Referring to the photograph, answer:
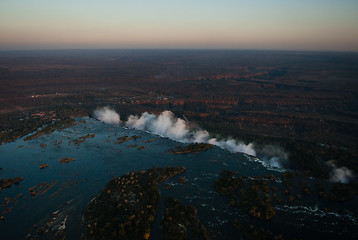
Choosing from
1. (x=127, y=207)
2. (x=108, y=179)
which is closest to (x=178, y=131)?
(x=108, y=179)

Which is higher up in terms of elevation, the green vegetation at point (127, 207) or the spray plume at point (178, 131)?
the green vegetation at point (127, 207)

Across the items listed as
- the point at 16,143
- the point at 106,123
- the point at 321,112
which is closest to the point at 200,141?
the point at 106,123

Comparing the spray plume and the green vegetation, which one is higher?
the green vegetation

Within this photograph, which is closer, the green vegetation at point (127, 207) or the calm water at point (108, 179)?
the green vegetation at point (127, 207)

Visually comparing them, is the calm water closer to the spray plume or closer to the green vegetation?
the green vegetation

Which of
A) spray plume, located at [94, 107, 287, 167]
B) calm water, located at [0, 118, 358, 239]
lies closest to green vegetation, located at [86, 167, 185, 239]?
calm water, located at [0, 118, 358, 239]

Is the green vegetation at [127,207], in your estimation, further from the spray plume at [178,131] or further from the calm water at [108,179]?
the spray plume at [178,131]

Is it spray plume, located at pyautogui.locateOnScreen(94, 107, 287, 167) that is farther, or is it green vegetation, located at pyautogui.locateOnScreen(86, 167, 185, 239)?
spray plume, located at pyautogui.locateOnScreen(94, 107, 287, 167)

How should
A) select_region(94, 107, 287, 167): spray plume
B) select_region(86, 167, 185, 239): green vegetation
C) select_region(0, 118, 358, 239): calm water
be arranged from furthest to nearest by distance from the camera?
select_region(94, 107, 287, 167): spray plume, select_region(0, 118, 358, 239): calm water, select_region(86, 167, 185, 239): green vegetation

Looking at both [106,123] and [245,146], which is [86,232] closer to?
[245,146]

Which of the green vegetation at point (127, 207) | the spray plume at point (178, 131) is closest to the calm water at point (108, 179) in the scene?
the green vegetation at point (127, 207)
